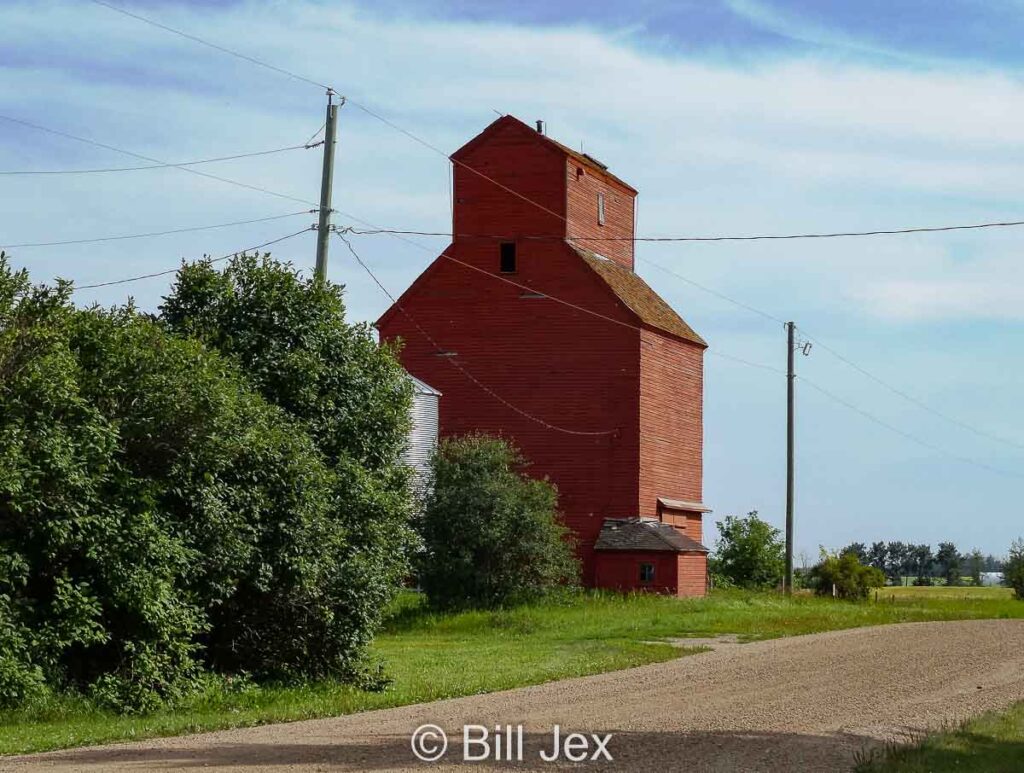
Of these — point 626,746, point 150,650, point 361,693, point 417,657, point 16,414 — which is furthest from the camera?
point 417,657

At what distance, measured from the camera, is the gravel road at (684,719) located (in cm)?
1356

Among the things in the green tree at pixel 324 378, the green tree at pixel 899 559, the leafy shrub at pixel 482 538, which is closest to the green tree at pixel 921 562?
the green tree at pixel 899 559

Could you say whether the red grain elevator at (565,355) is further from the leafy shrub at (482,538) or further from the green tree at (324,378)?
the green tree at (324,378)

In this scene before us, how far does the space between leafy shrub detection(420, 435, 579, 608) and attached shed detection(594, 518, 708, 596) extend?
17.3ft

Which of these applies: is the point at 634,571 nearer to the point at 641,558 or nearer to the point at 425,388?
the point at 641,558

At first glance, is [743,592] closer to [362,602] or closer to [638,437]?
[638,437]

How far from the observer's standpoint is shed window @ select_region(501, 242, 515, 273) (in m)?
50.2

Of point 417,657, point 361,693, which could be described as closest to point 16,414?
point 361,693

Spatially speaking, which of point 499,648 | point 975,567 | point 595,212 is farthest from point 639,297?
point 975,567

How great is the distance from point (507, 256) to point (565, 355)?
4315 mm

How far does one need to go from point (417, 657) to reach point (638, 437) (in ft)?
71.5

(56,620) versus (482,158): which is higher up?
(482,158)

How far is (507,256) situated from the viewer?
5025 centimetres

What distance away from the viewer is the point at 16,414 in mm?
17219
